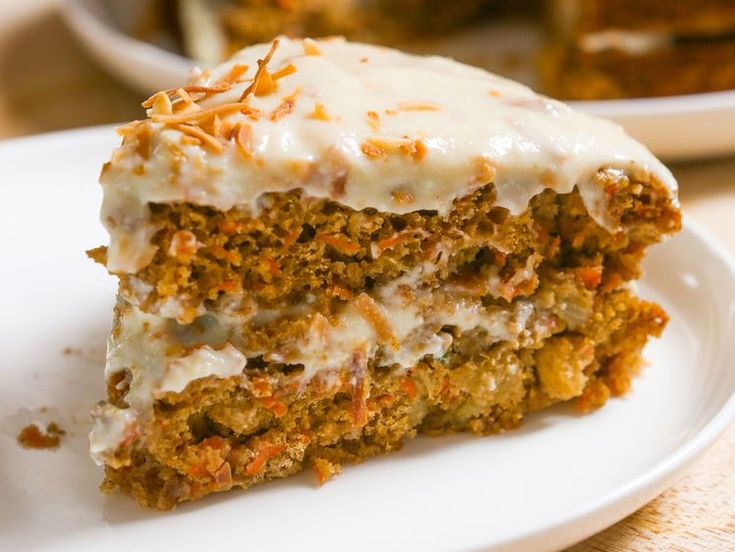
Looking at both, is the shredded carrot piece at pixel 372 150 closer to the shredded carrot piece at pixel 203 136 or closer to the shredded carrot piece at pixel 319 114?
the shredded carrot piece at pixel 319 114

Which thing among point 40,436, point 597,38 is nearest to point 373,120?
point 40,436

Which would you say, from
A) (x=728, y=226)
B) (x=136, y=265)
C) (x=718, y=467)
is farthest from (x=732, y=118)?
(x=136, y=265)

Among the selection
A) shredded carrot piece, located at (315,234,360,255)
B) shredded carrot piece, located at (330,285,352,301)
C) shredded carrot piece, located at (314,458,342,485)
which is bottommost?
shredded carrot piece, located at (314,458,342,485)

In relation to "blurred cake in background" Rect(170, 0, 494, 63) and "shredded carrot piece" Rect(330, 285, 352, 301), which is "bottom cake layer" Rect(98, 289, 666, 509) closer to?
"shredded carrot piece" Rect(330, 285, 352, 301)

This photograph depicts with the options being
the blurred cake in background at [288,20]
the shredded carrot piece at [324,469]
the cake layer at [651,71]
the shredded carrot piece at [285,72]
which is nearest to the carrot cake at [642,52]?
the cake layer at [651,71]

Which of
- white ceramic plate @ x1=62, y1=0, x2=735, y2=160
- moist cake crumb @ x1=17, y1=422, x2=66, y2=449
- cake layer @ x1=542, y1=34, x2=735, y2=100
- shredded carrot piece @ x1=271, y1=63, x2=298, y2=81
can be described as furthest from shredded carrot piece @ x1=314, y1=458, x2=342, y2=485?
cake layer @ x1=542, y1=34, x2=735, y2=100

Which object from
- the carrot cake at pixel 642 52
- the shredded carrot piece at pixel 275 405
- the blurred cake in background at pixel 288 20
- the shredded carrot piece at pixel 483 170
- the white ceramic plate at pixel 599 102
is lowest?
the shredded carrot piece at pixel 275 405

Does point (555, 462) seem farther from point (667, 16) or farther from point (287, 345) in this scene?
point (667, 16)
